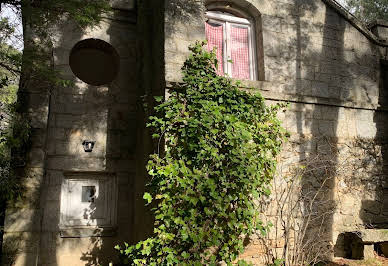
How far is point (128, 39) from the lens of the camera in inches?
239

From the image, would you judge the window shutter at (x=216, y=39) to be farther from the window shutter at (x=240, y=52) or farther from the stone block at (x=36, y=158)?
the stone block at (x=36, y=158)

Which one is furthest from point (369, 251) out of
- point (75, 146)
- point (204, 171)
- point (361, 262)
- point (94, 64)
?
point (94, 64)

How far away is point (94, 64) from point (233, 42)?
285 centimetres

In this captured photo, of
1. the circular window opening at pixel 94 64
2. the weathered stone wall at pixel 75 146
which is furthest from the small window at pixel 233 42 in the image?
the circular window opening at pixel 94 64

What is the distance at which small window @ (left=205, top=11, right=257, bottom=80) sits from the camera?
548cm

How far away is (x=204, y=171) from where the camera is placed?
412 cm

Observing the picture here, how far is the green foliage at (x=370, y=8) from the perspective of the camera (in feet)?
43.5

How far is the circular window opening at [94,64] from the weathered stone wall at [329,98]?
2.21 m

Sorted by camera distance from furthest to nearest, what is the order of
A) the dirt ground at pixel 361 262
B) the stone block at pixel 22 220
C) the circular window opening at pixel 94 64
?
the circular window opening at pixel 94 64 → the dirt ground at pixel 361 262 → the stone block at pixel 22 220

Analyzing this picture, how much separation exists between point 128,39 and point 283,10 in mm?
2833

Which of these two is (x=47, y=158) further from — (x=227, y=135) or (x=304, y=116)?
(x=304, y=116)

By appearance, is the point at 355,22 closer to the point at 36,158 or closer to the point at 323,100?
the point at 323,100

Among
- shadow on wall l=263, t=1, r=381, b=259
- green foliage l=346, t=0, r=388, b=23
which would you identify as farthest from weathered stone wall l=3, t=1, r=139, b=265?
green foliage l=346, t=0, r=388, b=23

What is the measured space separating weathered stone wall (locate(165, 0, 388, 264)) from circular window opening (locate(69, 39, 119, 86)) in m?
2.21
